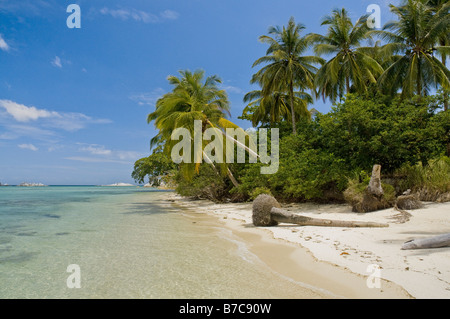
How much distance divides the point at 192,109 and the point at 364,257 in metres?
14.3

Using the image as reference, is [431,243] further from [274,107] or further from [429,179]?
[274,107]

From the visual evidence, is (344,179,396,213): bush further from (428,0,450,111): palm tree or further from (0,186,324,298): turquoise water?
(428,0,450,111): palm tree

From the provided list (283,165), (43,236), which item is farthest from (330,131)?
(43,236)

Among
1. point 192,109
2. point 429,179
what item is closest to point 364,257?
point 429,179

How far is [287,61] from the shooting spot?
61.0 ft

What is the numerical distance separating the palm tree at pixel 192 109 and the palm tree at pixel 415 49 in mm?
10116

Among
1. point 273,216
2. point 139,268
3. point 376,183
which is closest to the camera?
point 139,268

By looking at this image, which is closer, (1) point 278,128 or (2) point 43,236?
(2) point 43,236

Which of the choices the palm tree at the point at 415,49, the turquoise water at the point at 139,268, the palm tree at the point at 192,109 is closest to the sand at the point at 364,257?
the turquoise water at the point at 139,268

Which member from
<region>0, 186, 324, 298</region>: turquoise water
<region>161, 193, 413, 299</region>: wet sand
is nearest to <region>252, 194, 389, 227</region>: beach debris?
<region>0, 186, 324, 298</region>: turquoise water

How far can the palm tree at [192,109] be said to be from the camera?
1524 centimetres

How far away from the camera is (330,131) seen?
1099cm

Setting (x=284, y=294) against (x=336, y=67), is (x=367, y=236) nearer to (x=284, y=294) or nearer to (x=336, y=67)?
(x=284, y=294)
